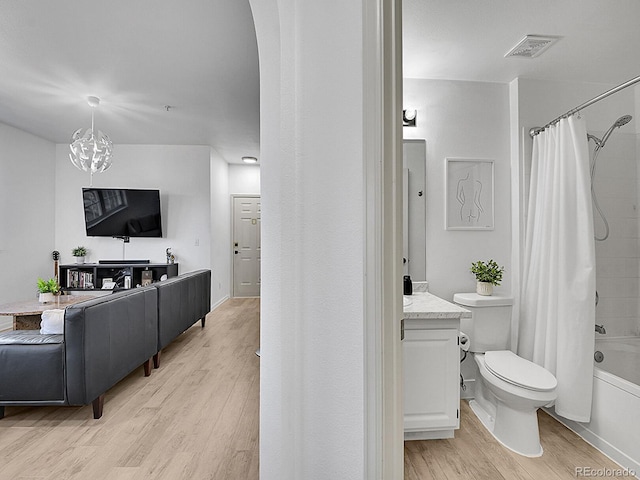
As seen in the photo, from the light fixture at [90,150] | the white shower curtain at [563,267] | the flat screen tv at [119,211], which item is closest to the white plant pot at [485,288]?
the white shower curtain at [563,267]

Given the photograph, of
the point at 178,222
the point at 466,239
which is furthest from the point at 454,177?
the point at 178,222

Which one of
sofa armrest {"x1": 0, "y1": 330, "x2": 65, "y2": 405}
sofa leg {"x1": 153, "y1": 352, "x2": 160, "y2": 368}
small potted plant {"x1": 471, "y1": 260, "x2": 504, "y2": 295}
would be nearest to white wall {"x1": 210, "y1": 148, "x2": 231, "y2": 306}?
sofa leg {"x1": 153, "y1": 352, "x2": 160, "y2": 368}

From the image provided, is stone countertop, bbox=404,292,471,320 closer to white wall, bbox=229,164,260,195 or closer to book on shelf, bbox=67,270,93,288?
book on shelf, bbox=67,270,93,288

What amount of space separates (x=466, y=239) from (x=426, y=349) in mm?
1120

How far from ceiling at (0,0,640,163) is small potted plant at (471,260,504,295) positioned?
139 cm

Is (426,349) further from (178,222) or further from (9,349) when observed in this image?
(178,222)

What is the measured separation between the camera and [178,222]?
18.5 feet

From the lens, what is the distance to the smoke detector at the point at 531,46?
2213 millimetres

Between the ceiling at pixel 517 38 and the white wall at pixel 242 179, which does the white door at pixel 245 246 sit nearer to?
the white wall at pixel 242 179

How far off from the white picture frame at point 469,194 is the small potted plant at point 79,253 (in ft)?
17.0

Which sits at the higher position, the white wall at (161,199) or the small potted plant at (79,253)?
the white wall at (161,199)

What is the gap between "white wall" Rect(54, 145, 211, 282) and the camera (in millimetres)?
5527

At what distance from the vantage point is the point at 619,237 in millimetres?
2520

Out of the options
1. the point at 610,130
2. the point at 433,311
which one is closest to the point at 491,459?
the point at 433,311
